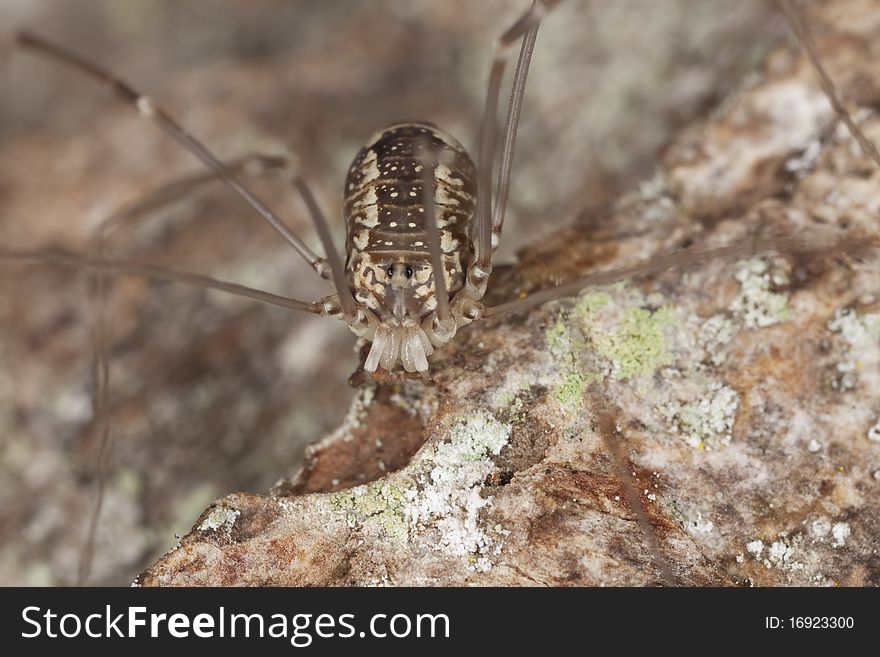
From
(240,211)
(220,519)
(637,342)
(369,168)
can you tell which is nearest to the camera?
(220,519)

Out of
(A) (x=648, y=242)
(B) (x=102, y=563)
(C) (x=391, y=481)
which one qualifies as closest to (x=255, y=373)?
(B) (x=102, y=563)

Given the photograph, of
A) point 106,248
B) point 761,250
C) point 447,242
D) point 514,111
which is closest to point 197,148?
point 106,248

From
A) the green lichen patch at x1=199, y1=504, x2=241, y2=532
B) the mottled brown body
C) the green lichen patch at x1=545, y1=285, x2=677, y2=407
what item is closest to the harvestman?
the mottled brown body

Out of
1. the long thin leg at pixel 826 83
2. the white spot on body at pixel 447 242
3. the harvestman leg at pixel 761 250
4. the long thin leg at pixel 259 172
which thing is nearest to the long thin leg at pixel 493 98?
the white spot on body at pixel 447 242

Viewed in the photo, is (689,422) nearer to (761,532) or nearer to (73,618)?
(761,532)

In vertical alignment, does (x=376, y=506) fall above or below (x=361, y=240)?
below

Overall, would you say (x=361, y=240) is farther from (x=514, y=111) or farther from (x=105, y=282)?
(x=105, y=282)
